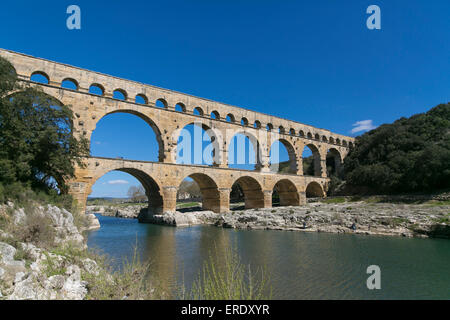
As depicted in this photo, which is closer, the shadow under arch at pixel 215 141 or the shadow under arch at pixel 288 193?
the shadow under arch at pixel 215 141

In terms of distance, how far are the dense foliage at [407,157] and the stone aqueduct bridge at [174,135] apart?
4.93 meters

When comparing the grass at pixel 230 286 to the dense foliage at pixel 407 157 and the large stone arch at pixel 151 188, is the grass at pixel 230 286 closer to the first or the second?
the large stone arch at pixel 151 188

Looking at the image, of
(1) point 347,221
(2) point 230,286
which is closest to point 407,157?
(1) point 347,221

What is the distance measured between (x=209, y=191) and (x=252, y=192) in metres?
5.17

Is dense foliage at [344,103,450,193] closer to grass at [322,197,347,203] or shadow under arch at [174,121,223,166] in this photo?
grass at [322,197,347,203]

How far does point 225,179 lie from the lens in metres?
23.5

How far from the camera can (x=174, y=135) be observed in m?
21.9

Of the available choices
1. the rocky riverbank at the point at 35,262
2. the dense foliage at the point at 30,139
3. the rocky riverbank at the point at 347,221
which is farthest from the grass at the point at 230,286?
the rocky riverbank at the point at 347,221

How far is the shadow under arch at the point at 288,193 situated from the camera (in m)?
28.7

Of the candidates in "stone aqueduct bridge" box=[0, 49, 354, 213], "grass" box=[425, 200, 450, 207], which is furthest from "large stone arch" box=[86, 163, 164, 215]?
"grass" box=[425, 200, 450, 207]

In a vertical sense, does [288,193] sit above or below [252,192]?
below

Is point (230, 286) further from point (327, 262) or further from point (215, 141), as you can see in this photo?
point (215, 141)

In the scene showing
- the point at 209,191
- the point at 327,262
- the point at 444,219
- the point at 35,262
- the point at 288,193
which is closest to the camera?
the point at 35,262

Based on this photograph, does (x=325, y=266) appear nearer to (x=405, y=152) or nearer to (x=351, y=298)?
(x=351, y=298)
